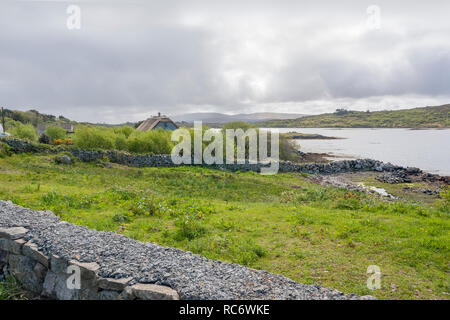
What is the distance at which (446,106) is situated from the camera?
→ 447 feet

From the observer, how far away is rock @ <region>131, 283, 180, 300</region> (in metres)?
4.84

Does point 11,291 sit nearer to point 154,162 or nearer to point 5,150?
point 154,162

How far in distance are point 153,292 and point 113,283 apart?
90cm

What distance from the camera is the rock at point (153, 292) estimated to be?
15.9 feet

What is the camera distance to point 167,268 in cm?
577

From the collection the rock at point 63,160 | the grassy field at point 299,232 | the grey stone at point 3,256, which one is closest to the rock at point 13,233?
the grey stone at point 3,256

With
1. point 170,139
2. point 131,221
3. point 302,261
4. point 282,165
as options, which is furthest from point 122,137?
point 302,261

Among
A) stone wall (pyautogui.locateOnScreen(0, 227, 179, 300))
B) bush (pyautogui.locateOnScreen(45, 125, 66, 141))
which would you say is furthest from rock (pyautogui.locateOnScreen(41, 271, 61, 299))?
bush (pyautogui.locateOnScreen(45, 125, 66, 141))

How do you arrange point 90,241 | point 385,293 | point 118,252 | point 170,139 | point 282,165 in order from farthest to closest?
point 170,139 → point 282,165 → point 90,241 → point 118,252 → point 385,293

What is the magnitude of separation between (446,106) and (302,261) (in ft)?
544

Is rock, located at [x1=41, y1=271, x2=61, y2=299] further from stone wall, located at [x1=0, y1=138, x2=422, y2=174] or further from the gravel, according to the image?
stone wall, located at [x1=0, y1=138, x2=422, y2=174]

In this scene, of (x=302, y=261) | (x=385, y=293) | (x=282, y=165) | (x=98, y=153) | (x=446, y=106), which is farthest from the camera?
(x=446, y=106)

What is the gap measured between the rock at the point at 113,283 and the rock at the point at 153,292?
0.25 meters

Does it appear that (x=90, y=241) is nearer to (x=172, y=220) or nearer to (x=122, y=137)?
(x=172, y=220)
